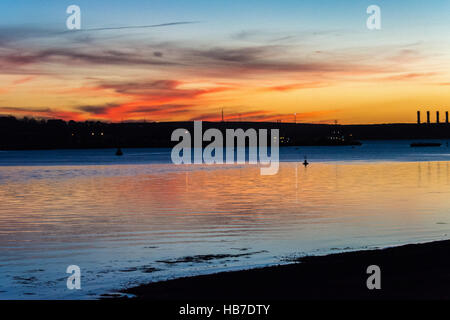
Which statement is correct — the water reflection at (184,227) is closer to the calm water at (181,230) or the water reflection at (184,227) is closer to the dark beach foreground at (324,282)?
the calm water at (181,230)

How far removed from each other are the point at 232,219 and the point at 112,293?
57.7ft

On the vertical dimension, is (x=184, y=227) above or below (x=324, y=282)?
below

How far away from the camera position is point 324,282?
14219 millimetres

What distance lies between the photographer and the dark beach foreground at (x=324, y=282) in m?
12.9

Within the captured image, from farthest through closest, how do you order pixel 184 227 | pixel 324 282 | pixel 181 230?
1. pixel 184 227
2. pixel 181 230
3. pixel 324 282

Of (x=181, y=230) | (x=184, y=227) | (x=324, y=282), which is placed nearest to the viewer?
(x=324, y=282)

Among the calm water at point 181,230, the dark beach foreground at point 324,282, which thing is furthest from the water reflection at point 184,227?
the dark beach foreground at point 324,282

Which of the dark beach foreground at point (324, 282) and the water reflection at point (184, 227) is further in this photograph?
the water reflection at point (184, 227)

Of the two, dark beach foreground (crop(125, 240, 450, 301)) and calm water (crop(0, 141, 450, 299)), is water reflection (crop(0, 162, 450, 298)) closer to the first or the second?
calm water (crop(0, 141, 450, 299))

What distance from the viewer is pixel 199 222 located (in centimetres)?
3123

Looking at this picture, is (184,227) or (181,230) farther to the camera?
(184,227)

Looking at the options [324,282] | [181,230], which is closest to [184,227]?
[181,230]

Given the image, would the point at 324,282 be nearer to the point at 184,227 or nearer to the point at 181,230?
the point at 181,230

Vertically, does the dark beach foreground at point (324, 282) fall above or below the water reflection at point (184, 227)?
above
